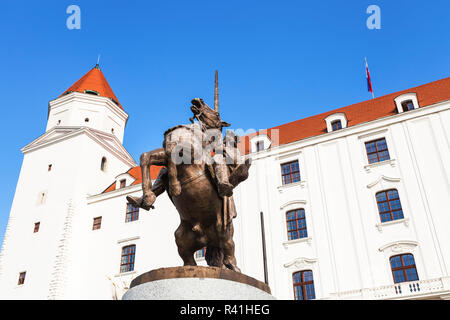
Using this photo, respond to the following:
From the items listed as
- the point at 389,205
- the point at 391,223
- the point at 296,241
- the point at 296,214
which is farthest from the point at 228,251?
the point at 296,214

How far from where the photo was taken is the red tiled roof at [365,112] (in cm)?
2373

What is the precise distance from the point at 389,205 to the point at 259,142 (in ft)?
30.3

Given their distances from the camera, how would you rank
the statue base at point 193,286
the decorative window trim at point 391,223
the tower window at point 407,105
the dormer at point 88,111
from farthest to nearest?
the dormer at point 88,111, the tower window at point 407,105, the decorative window trim at point 391,223, the statue base at point 193,286

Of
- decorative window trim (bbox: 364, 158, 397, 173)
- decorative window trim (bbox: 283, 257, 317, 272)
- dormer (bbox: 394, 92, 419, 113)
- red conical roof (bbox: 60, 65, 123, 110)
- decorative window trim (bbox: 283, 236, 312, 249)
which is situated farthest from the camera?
red conical roof (bbox: 60, 65, 123, 110)

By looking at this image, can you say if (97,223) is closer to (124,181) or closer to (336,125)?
(124,181)

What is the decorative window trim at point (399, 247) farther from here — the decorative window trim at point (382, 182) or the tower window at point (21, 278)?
the tower window at point (21, 278)

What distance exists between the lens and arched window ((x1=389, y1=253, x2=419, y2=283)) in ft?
57.9

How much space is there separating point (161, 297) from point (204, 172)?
1558mm

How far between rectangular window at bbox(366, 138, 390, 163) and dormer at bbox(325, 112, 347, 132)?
7.49ft

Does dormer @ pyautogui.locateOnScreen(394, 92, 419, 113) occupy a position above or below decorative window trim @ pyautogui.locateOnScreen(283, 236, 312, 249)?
above

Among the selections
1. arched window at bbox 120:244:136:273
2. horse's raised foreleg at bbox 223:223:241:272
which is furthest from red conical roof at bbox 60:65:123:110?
horse's raised foreleg at bbox 223:223:241:272

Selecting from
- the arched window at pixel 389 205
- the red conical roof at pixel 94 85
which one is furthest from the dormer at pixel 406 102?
the red conical roof at pixel 94 85

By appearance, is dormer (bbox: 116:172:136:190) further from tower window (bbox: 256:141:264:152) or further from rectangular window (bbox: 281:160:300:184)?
rectangular window (bbox: 281:160:300:184)
